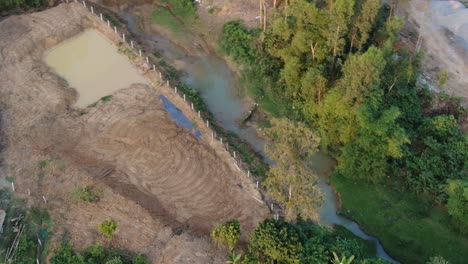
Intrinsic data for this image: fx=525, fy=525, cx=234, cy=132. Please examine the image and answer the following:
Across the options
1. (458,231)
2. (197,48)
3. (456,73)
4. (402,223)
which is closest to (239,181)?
(402,223)

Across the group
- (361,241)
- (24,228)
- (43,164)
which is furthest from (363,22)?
(24,228)

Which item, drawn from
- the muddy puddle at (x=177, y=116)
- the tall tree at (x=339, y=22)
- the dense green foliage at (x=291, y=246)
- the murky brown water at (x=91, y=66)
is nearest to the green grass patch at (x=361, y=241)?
A: the dense green foliage at (x=291, y=246)

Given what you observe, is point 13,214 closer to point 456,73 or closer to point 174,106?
point 174,106

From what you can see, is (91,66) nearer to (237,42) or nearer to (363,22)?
(237,42)

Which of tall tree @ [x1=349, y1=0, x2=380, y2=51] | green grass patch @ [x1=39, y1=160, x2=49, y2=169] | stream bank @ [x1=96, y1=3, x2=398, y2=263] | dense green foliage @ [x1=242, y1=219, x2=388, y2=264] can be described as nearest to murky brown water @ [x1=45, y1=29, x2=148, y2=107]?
stream bank @ [x1=96, y1=3, x2=398, y2=263]

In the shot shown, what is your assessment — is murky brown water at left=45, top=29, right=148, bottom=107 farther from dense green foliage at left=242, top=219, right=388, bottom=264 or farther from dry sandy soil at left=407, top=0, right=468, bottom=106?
dry sandy soil at left=407, top=0, right=468, bottom=106
